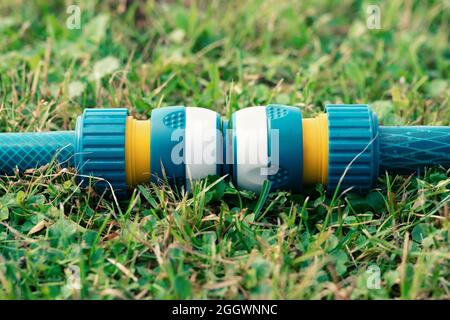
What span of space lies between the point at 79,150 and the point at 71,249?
0.82ft

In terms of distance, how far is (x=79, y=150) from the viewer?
1.64 meters

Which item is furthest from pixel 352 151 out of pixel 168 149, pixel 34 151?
pixel 34 151

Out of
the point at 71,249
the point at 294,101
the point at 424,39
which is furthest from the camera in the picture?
the point at 424,39

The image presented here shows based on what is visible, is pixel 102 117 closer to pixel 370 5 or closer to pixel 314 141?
pixel 314 141

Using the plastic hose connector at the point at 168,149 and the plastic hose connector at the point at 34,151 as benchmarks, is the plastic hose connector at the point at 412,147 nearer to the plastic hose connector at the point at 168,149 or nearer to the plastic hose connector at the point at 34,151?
the plastic hose connector at the point at 168,149

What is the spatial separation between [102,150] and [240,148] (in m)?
0.31

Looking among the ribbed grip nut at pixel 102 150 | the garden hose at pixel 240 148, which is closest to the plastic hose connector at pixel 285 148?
the garden hose at pixel 240 148

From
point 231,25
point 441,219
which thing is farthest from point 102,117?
point 231,25

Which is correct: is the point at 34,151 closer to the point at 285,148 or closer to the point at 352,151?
the point at 285,148

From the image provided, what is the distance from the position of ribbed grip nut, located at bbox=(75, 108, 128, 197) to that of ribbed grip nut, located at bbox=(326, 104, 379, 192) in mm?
476

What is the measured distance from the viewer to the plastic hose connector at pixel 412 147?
1666 millimetres

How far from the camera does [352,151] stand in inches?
63.7

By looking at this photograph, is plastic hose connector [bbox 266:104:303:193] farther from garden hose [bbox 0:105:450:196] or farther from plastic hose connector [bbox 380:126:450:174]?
plastic hose connector [bbox 380:126:450:174]

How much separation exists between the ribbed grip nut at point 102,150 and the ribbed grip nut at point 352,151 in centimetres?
48
